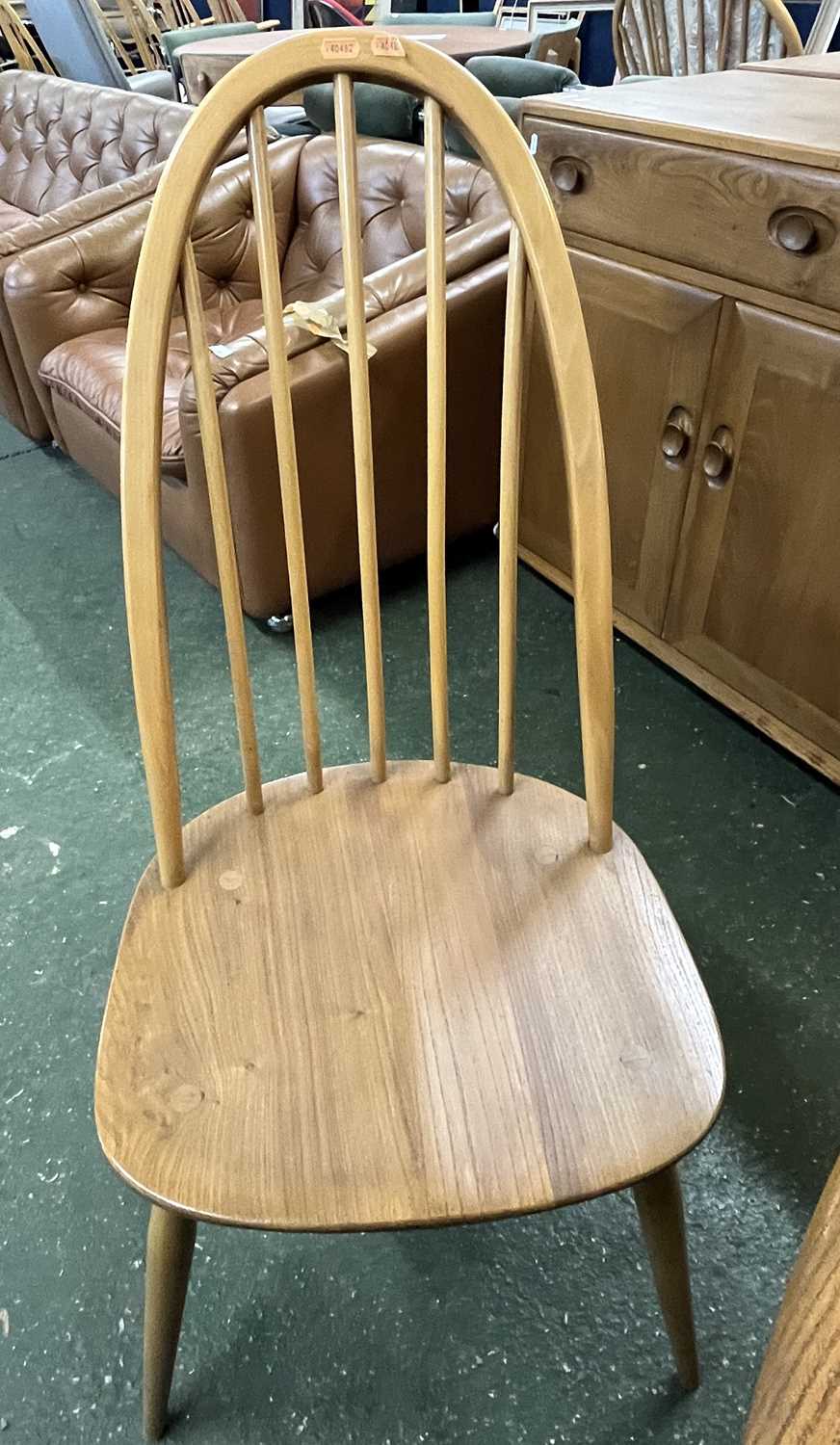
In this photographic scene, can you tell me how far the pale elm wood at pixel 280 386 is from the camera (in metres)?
0.66

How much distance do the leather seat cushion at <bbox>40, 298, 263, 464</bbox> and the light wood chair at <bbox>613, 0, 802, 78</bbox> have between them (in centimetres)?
97

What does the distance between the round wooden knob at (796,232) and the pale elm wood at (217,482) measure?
2.29 feet

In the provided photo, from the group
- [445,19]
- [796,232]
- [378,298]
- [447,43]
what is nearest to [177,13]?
[445,19]

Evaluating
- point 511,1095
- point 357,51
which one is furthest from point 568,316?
point 511,1095

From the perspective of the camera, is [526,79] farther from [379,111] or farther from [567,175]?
[567,175]

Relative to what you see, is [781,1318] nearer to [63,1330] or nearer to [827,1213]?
[827,1213]

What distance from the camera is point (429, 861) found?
778 mm

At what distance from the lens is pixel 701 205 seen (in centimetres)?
111

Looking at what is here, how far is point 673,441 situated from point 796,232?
321 mm

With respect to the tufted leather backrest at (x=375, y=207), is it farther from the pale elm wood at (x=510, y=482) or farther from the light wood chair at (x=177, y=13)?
the light wood chair at (x=177, y=13)

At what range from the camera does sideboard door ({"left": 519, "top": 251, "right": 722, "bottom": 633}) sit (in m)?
1.22

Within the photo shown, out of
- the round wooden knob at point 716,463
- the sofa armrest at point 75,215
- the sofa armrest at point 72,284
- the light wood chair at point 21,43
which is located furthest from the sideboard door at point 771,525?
the light wood chair at point 21,43

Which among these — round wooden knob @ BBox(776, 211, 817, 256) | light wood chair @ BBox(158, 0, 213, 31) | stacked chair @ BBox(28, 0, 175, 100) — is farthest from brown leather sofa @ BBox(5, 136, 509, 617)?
light wood chair @ BBox(158, 0, 213, 31)

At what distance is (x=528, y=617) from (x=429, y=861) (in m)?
1.03
